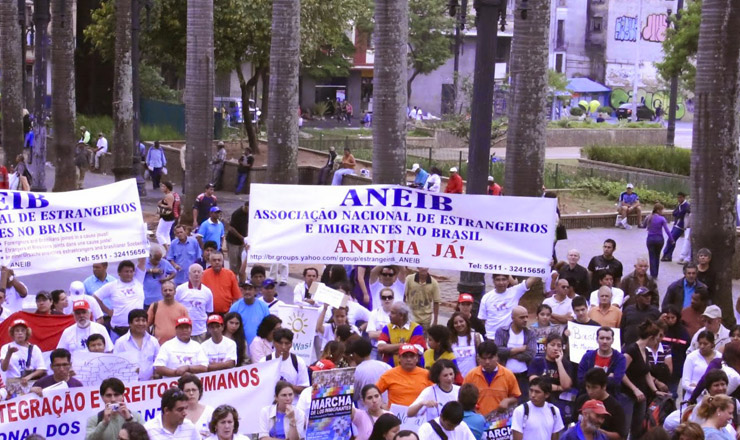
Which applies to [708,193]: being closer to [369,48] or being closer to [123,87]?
[123,87]

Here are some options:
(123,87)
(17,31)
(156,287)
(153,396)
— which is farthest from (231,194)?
(153,396)

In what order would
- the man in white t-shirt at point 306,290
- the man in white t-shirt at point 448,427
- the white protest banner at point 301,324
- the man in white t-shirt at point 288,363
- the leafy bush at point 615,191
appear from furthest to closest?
the leafy bush at point 615,191 < the man in white t-shirt at point 306,290 < the white protest banner at point 301,324 < the man in white t-shirt at point 288,363 < the man in white t-shirt at point 448,427

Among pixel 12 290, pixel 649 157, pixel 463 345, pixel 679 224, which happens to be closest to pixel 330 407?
pixel 463 345

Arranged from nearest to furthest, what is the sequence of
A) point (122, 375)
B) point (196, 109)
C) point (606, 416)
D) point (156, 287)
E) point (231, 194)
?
point (606, 416), point (122, 375), point (156, 287), point (196, 109), point (231, 194)

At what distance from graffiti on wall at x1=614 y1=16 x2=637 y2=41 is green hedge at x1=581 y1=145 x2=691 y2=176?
40.6 metres

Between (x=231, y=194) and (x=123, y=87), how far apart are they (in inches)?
164

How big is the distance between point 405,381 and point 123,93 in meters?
21.6

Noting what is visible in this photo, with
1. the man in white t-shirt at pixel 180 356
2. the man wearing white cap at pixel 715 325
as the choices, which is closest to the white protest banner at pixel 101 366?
the man in white t-shirt at pixel 180 356

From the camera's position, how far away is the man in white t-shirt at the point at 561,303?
12.8 m

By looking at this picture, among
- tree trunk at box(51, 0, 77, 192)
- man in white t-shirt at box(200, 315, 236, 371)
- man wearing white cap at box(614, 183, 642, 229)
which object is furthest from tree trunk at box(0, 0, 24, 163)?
man in white t-shirt at box(200, 315, 236, 371)

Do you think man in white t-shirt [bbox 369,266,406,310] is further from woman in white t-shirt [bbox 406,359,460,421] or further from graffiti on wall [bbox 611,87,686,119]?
graffiti on wall [bbox 611,87,686,119]

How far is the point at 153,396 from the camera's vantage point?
10.0 meters

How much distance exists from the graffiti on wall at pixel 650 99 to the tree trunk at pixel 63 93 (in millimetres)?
53158

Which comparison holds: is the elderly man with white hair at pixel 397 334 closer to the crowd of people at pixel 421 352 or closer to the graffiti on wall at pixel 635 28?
the crowd of people at pixel 421 352
